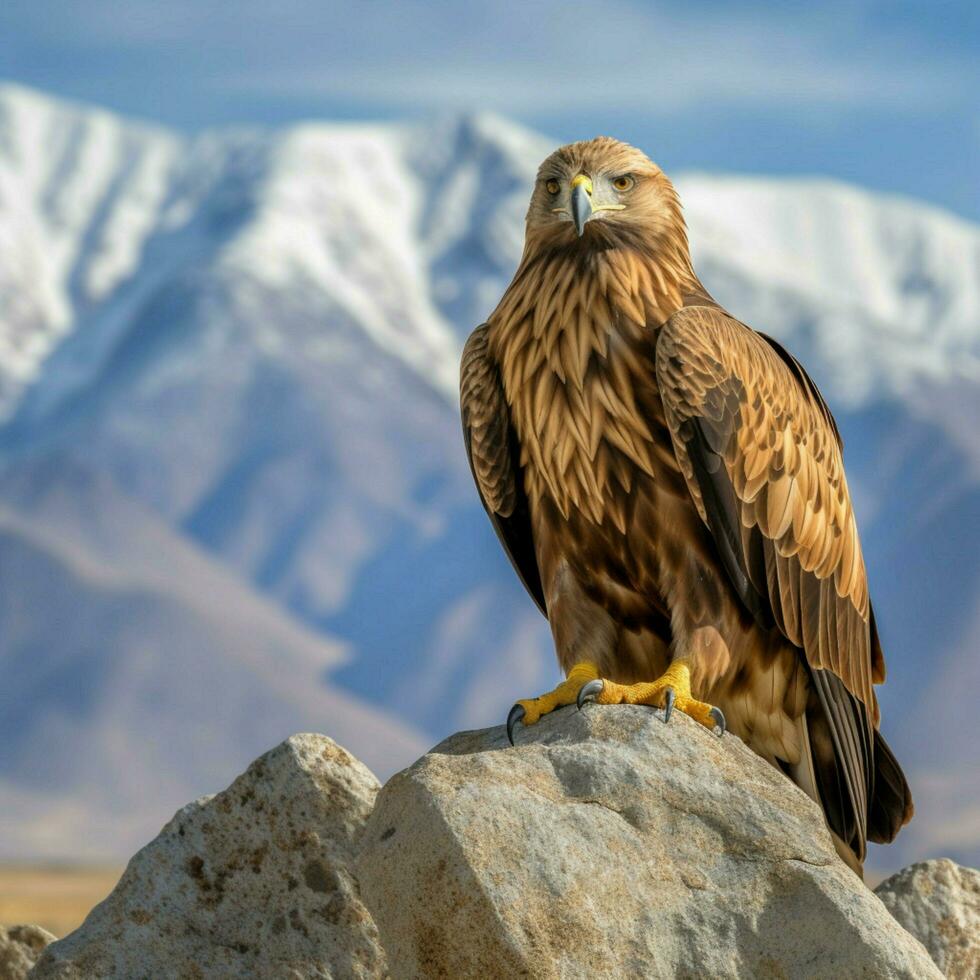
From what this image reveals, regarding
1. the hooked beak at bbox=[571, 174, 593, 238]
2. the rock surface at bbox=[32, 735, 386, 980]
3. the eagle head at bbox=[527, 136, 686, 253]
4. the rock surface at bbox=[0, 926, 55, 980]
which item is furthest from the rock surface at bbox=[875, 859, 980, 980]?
the rock surface at bbox=[0, 926, 55, 980]

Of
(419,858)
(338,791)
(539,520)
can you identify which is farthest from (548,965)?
(539,520)

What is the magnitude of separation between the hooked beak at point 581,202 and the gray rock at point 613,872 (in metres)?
2.14

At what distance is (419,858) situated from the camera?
504cm

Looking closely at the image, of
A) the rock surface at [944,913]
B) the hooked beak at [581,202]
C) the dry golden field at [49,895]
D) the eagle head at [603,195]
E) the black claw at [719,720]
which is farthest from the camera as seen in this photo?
the dry golden field at [49,895]

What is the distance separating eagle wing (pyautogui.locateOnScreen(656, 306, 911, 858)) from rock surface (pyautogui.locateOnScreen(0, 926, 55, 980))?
140 inches

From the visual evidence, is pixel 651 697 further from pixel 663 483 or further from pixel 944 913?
pixel 944 913

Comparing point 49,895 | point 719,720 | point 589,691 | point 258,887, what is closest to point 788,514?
point 719,720

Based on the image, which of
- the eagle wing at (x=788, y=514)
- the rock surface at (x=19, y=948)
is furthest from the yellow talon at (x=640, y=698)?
the rock surface at (x=19, y=948)

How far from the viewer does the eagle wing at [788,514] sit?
21.9ft

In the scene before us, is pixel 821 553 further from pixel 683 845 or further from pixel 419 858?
pixel 419 858

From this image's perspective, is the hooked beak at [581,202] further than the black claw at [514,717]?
Yes

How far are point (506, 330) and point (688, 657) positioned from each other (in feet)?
5.50

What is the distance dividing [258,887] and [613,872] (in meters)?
1.82

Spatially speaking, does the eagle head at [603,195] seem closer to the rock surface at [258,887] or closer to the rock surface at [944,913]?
the rock surface at [258,887]
